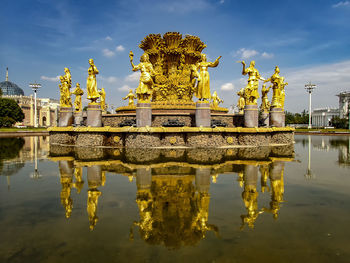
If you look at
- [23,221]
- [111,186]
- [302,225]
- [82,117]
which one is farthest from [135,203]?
[82,117]

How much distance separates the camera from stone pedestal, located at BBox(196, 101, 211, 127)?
1755cm

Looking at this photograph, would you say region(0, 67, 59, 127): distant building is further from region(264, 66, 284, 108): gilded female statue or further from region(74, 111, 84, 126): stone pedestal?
region(264, 66, 284, 108): gilded female statue

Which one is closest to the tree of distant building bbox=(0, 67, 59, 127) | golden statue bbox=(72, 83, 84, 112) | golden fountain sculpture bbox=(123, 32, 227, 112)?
distant building bbox=(0, 67, 59, 127)

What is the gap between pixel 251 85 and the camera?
1970 centimetres

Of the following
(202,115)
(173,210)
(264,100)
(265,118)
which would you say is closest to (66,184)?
(173,210)

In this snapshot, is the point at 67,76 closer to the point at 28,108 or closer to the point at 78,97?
the point at 78,97

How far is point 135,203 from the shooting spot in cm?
601

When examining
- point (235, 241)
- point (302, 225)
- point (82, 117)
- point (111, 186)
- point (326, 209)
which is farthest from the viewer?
point (82, 117)

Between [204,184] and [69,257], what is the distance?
15.6 ft

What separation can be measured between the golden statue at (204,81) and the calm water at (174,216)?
934 centimetres

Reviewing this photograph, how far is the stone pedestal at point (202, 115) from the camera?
1755cm

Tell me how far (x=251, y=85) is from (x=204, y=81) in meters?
4.35

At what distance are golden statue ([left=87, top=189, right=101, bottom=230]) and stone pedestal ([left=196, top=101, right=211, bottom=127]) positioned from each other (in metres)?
11.5

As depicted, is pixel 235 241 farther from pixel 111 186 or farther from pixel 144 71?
pixel 144 71
